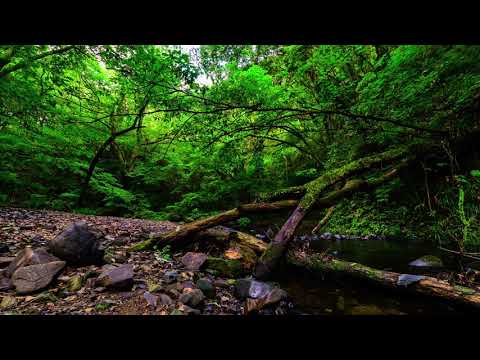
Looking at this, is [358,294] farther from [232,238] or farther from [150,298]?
[150,298]

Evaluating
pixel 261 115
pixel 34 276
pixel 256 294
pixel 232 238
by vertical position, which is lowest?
pixel 256 294

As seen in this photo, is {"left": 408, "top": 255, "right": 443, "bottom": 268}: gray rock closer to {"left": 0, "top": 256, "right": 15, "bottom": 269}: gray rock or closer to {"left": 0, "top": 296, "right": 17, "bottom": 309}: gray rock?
{"left": 0, "top": 296, "right": 17, "bottom": 309}: gray rock

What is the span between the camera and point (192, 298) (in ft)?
9.02

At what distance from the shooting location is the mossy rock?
3938 mm

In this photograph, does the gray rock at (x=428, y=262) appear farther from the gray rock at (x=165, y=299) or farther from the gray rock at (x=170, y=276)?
the gray rock at (x=165, y=299)

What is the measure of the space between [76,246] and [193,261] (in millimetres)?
1735

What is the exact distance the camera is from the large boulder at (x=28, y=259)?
2.66m

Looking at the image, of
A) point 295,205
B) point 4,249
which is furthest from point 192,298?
point 4,249

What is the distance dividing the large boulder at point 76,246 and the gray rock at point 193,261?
1.32m
